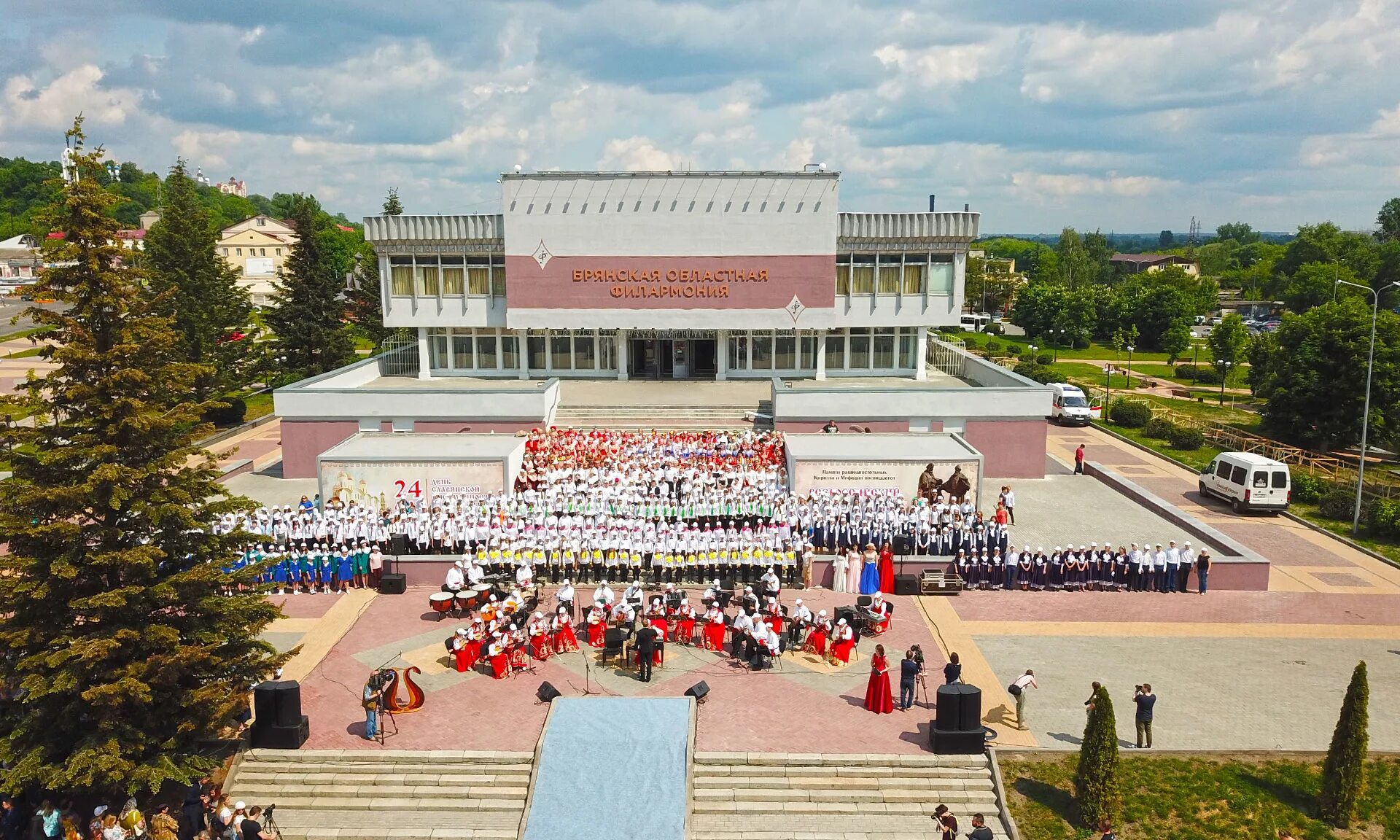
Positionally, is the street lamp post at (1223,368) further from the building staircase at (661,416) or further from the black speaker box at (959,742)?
the black speaker box at (959,742)

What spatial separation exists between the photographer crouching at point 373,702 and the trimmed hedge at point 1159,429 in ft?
119

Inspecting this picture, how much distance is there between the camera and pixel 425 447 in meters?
27.3

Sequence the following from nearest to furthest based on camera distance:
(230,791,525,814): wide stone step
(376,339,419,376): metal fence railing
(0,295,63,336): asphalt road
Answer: (230,791,525,814): wide stone step, (376,339,419,376): metal fence railing, (0,295,63,336): asphalt road

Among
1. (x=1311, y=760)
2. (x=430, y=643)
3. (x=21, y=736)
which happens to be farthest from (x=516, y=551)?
(x=1311, y=760)

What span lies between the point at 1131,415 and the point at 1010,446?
15.9 metres

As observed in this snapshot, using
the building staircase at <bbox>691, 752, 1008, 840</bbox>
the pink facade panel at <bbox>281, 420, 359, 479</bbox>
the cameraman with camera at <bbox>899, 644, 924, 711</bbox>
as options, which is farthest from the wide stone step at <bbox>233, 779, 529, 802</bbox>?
the pink facade panel at <bbox>281, 420, 359, 479</bbox>

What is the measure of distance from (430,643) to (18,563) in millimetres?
7752

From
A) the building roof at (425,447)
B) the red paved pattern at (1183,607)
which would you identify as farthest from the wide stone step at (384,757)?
the building roof at (425,447)

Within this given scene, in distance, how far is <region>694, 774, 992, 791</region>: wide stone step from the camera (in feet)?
46.6

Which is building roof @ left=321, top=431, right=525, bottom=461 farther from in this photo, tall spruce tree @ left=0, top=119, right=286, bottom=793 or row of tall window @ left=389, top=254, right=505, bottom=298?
tall spruce tree @ left=0, top=119, right=286, bottom=793

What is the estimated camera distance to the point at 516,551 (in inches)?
852

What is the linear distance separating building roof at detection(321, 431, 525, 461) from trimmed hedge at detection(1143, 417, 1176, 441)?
95.0 ft

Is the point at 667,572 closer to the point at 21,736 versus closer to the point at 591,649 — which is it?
the point at 591,649

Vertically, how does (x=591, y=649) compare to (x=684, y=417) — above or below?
below
